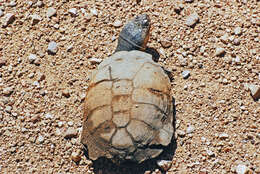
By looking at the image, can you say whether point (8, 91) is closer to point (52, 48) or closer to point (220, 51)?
point (52, 48)

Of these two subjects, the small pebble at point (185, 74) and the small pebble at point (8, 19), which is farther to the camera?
the small pebble at point (8, 19)

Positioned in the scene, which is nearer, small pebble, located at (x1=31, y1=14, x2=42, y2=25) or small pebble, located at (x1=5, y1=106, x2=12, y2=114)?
small pebble, located at (x1=5, y1=106, x2=12, y2=114)

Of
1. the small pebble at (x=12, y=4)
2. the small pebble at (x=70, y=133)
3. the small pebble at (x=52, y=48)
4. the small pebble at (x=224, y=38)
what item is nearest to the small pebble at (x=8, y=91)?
the small pebble at (x=52, y=48)

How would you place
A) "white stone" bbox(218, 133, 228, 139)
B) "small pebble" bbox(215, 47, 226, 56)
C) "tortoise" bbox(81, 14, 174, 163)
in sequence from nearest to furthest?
"tortoise" bbox(81, 14, 174, 163) → "white stone" bbox(218, 133, 228, 139) → "small pebble" bbox(215, 47, 226, 56)

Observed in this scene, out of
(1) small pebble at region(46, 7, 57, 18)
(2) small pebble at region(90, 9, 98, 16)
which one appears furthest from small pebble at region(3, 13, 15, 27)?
(2) small pebble at region(90, 9, 98, 16)

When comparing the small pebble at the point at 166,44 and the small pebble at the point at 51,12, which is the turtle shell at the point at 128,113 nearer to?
the small pebble at the point at 166,44

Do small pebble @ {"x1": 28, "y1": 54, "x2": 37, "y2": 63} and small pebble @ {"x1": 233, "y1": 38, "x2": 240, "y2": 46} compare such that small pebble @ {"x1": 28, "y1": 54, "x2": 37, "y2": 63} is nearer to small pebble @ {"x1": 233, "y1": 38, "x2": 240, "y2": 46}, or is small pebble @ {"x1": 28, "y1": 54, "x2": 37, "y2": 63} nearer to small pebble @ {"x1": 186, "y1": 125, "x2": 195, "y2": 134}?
small pebble @ {"x1": 186, "y1": 125, "x2": 195, "y2": 134}

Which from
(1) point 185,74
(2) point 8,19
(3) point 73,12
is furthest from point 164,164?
(2) point 8,19

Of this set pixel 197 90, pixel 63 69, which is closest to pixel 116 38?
pixel 63 69
